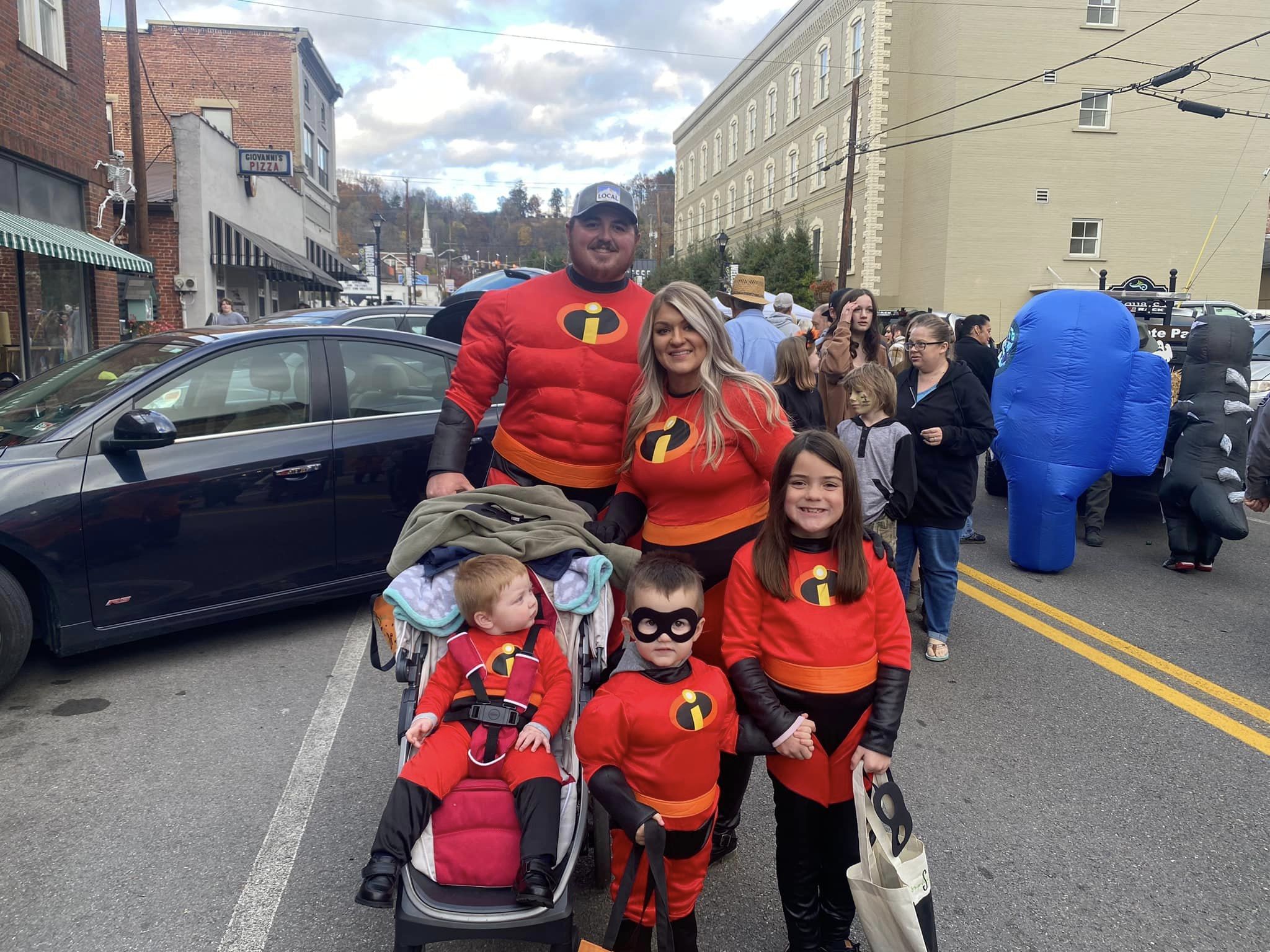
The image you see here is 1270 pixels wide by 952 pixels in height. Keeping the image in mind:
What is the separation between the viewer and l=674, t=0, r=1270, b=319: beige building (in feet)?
93.1

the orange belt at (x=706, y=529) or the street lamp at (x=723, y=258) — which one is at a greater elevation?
the street lamp at (x=723, y=258)

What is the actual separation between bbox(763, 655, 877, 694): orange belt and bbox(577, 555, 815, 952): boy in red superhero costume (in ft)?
0.35

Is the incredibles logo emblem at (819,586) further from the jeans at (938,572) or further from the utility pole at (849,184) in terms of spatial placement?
the utility pole at (849,184)

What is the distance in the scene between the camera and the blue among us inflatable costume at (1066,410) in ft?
19.8

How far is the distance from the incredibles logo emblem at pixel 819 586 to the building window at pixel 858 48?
33.5 m

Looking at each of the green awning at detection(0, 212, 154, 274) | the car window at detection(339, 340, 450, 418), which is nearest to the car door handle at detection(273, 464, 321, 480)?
the car window at detection(339, 340, 450, 418)

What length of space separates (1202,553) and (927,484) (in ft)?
10.3

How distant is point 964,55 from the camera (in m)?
28.2

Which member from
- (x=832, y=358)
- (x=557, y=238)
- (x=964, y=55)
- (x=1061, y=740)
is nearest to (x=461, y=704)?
(x=1061, y=740)

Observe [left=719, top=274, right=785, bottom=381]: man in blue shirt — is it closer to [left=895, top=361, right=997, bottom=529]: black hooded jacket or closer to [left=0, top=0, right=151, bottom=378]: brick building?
[left=895, top=361, right=997, bottom=529]: black hooded jacket

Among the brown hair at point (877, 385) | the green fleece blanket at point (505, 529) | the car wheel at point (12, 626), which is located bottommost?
the car wheel at point (12, 626)

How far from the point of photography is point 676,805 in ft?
7.25

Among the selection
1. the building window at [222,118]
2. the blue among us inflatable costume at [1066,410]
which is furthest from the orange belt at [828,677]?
the building window at [222,118]

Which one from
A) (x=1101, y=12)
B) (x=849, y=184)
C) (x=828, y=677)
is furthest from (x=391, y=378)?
(x=1101, y=12)
